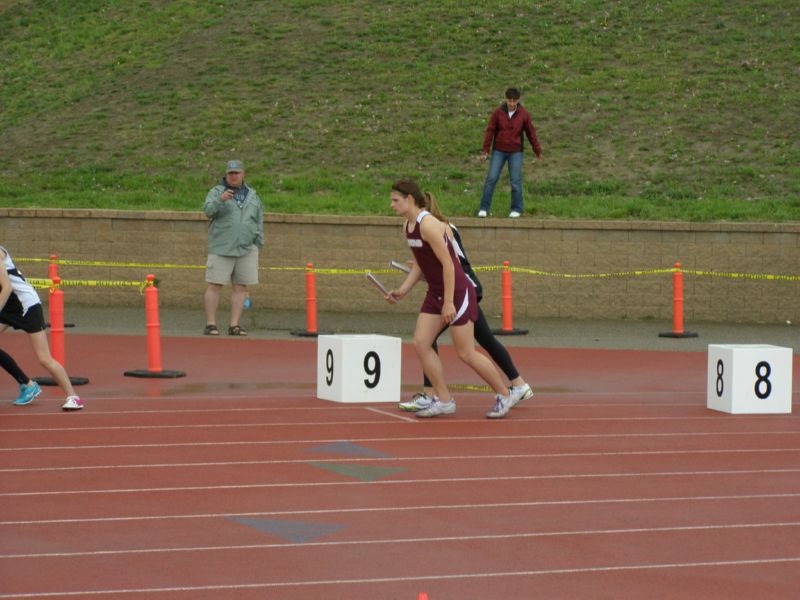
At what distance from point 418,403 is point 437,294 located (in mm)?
1026

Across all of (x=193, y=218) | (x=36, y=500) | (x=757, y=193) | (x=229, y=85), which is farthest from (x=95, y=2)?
(x=36, y=500)

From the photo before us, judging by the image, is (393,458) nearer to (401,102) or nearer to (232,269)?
(232,269)

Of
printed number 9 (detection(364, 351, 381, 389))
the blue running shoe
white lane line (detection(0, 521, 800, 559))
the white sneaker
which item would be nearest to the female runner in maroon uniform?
printed number 9 (detection(364, 351, 381, 389))

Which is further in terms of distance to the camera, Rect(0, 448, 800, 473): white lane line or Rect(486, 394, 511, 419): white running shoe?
Rect(486, 394, 511, 419): white running shoe

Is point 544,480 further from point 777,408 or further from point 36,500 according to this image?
point 777,408

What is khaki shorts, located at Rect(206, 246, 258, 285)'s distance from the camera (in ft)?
61.6

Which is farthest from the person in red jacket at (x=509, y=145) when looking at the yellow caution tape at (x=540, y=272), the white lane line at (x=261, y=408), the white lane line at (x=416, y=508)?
the white lane line at (x=416, y=508)

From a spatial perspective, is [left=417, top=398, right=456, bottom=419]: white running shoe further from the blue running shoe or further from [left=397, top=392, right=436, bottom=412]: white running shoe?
the blue running shoe

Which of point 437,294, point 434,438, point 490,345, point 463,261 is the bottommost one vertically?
point 434,438

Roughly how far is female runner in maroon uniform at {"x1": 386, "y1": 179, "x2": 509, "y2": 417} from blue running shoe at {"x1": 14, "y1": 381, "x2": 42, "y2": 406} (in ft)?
10.5

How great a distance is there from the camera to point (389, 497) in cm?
909

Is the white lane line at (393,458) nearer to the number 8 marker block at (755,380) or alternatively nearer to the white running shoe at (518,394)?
the white running shoe at (518,394)

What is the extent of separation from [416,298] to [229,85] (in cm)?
977

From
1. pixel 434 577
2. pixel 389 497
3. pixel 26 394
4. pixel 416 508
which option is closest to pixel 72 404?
pixel 26 394
